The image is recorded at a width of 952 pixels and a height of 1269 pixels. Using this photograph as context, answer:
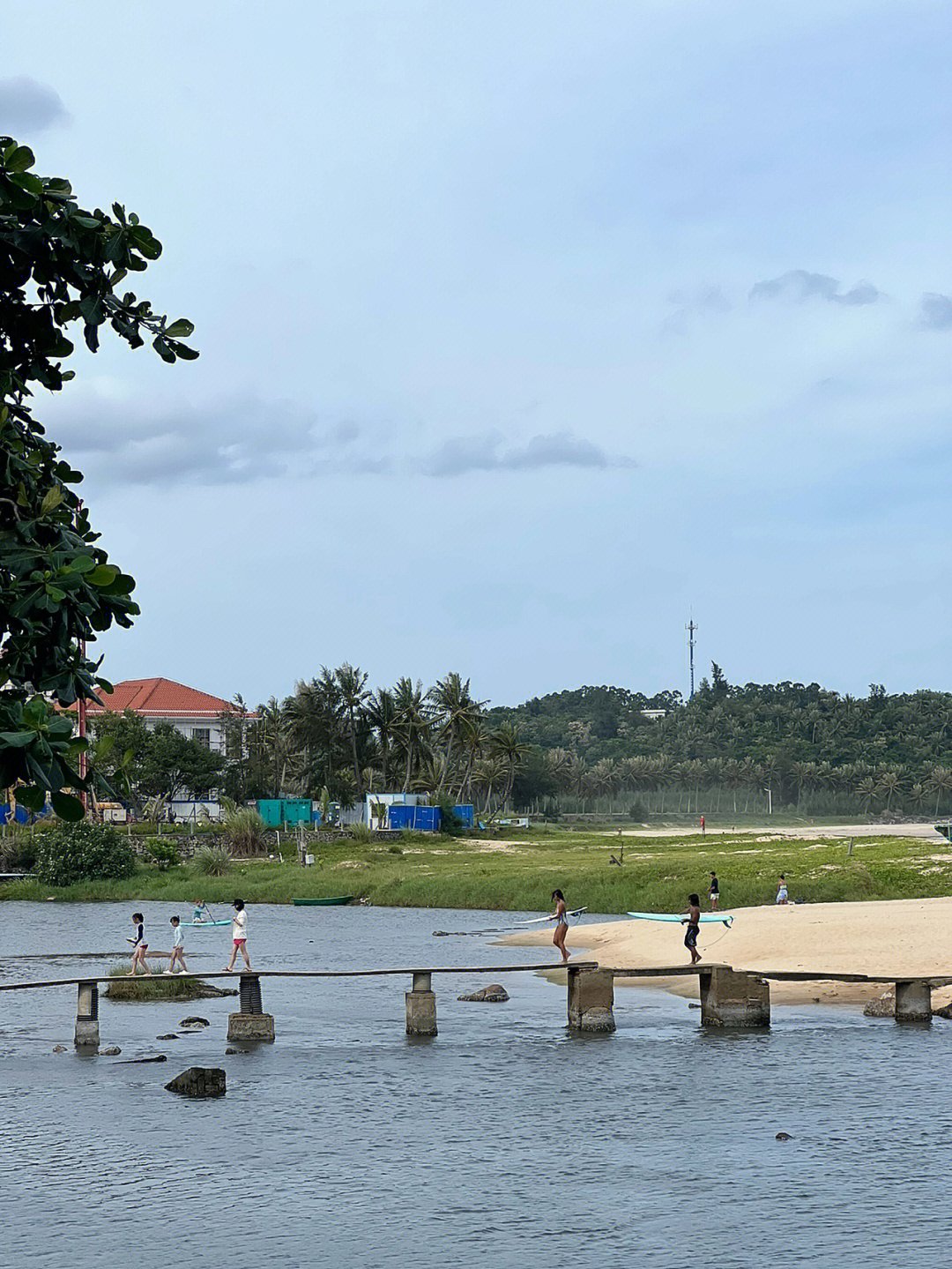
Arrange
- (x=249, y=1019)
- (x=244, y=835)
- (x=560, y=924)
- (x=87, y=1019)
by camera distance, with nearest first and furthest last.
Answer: (x=87, y=1019)
(x=249, y=1019)
(x=560, y=924)
(x=244, y=835)

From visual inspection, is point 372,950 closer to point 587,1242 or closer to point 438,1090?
point 438,1090

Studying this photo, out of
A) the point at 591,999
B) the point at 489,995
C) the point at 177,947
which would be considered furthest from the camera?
the point at 489,995

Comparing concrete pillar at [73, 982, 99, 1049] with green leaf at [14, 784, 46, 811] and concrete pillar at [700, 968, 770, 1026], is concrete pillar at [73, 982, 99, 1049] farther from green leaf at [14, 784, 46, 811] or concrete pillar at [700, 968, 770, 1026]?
green leaf at [14, 784, 46, 811]

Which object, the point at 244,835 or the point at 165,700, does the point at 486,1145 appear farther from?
the point at 165,700

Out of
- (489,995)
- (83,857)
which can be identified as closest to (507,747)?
(83,857)

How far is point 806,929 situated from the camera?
44.4m

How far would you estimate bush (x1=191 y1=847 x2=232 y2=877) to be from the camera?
83.1m

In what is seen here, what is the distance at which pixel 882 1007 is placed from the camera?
35219 mm

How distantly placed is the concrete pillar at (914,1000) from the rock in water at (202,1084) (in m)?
15.9

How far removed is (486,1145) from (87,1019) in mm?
11476

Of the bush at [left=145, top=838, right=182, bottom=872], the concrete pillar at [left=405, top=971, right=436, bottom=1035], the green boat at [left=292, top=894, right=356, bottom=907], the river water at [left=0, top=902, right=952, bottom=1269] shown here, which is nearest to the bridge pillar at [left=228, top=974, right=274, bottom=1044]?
the river water at [left=0, top=902, right=952, bottom=1269]

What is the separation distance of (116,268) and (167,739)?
393 feet

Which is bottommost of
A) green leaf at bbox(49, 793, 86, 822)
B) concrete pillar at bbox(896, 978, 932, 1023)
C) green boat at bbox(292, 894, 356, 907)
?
green boat at bbox(292, 894, 356, 907)

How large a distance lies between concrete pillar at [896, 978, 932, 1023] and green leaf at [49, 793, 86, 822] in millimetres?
29426
